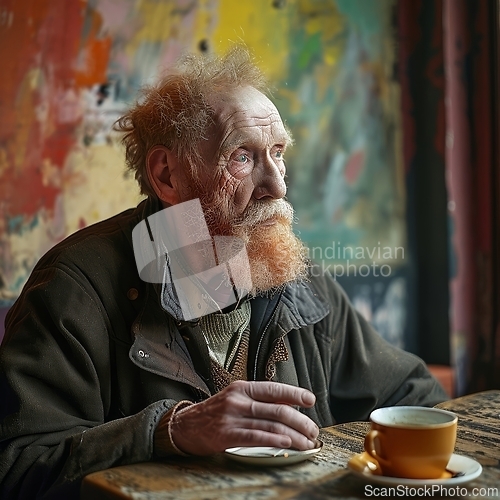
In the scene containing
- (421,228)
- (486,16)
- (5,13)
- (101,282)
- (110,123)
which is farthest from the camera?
(421,228)

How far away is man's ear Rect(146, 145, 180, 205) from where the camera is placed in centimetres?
170

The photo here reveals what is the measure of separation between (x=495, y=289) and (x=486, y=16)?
46.3 inches

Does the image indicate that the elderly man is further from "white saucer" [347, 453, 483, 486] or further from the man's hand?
"white saucer" [347, 453, 483, 486]

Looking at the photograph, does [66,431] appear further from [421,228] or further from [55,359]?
[421,228]

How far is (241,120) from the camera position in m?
1.64

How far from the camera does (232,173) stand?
5.41ft

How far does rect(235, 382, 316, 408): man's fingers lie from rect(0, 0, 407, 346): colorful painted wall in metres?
1.26

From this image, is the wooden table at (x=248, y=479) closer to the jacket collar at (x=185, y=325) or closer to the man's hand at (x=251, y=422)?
the man's hand at (x=251, y=422)

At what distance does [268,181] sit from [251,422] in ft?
2.17

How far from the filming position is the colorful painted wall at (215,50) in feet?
7.15

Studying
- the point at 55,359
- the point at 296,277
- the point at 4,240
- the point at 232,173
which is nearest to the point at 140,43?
the point at 4,240

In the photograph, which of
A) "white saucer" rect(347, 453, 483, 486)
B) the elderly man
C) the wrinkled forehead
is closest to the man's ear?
the elderly man

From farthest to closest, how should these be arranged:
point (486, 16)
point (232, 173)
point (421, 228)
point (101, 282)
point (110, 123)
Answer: point (421, 228) < point (486, 16) < point (110, 123) < point (232, 173) < point (101, 282)

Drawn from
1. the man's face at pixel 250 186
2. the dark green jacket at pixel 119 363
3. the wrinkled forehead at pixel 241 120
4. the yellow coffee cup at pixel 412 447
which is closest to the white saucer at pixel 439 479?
the yellow coffee cup at pixel 412 447
